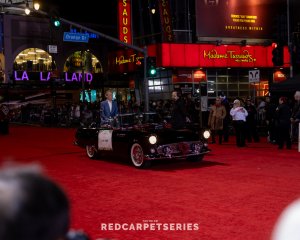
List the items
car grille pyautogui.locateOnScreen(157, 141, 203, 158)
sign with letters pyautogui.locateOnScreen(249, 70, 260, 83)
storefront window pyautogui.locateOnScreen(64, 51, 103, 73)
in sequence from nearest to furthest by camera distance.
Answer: car grille pyautogui.locateOnScreen(157, 141, 203, 158), sign with letters pyautogui.locateOnScreen(249, 70, 260, 83), storefront window pyautogui.locateOnScreen(64, 51, 103, 73)

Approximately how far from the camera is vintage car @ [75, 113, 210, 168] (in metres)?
11.4

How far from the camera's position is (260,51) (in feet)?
117

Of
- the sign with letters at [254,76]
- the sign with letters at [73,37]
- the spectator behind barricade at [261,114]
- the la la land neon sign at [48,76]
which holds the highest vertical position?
the sign with letters at [73,37]

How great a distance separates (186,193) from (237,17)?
3139cm

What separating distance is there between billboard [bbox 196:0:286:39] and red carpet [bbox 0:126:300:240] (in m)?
23.5

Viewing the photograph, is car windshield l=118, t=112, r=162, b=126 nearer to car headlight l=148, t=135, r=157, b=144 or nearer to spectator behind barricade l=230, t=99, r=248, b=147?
car headlight l=148, t=135, r=157, b=144

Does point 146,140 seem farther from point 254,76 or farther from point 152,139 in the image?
point 254,76

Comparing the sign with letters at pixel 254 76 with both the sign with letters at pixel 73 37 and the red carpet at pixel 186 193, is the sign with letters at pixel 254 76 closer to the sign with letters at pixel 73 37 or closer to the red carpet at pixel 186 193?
the red carpet at pixel 186 193

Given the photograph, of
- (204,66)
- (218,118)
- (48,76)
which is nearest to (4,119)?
(218,118)

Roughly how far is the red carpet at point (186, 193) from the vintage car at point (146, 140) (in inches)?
12.9

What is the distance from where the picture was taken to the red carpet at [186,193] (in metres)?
6.06

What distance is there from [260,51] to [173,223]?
31051 millimetres

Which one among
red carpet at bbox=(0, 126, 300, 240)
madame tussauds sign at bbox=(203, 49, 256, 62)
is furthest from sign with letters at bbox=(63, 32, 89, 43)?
red carpet at bbox=(0, 126, 300, 240)

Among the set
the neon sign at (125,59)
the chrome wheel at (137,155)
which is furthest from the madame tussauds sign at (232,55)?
the chrome wheel at (137,155)
